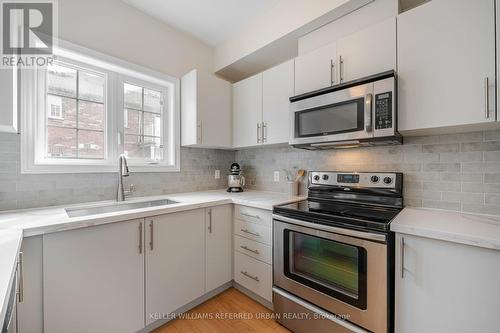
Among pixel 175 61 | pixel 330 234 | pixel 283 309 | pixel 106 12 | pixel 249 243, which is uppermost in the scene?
pixel 106 12

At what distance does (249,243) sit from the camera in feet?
6.39

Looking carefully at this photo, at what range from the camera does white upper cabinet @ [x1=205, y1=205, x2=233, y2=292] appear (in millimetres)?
1899

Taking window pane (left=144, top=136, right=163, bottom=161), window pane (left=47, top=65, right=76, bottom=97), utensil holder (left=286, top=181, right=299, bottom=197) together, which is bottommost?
utensil holder (left=286, top=181, right=299, bottom=197)

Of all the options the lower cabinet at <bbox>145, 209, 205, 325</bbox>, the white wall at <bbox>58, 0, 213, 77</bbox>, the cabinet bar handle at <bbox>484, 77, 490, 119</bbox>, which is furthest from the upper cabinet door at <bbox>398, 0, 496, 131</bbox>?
the white wall at <bbox>58, 0, 213, 77</bbox>

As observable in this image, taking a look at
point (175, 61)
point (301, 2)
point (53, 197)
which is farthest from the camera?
point (175, 61)

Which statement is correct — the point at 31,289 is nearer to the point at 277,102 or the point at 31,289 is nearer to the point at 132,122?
the point at 132,122

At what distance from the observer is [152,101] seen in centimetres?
232

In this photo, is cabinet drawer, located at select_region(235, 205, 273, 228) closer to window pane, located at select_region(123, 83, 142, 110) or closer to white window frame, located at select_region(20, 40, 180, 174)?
white window frame, located at select_region(20, 40, 180, 174)

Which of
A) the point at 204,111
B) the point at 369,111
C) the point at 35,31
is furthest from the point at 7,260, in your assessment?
the point at 369,111

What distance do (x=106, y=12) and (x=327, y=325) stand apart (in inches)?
116

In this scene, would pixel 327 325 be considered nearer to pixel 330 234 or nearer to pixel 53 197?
pixel 330 234

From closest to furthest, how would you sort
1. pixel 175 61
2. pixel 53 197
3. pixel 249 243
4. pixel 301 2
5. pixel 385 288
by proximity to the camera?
pixel 385 288 < pixel 53 197 < pixel 301 2 < pixel 249 243 < pixel 175 61

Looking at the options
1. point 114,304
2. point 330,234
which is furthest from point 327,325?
point 114,304

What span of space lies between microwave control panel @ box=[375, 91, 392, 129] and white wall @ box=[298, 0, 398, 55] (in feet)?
1.95
